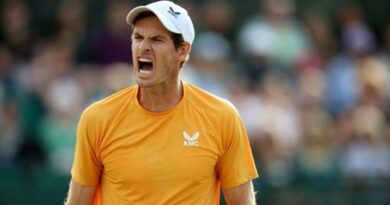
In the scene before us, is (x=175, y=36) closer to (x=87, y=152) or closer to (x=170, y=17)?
(x=170, y=17)

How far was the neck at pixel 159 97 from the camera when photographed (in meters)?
A: 6.15

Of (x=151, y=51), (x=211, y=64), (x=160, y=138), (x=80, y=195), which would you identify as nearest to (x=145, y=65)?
(x=151, y=51)

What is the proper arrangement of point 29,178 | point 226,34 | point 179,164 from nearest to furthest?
point 179,164 < point 29,178 < point 226,34

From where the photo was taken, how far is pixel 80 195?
613 centimetres

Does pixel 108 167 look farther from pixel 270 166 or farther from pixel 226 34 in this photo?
pixel 226 34

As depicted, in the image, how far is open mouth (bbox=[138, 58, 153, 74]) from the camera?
5.93 m

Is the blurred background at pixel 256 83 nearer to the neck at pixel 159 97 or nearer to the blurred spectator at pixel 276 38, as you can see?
the blurred spectator at pixel 276 38

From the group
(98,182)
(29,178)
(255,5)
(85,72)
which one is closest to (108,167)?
(98,182)

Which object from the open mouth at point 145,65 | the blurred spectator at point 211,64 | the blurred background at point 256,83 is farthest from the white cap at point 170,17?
the blurred spectator at point 211,64

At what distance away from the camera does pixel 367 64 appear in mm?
13383

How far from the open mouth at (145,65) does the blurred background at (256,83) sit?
5.41m

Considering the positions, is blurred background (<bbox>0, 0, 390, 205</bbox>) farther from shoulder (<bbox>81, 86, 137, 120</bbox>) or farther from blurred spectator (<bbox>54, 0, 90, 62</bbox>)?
shoulder (<bbox>81, 86, 137, 120</bbox>)

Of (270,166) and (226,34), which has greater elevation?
(226,34)

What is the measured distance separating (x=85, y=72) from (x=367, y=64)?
349 cm
